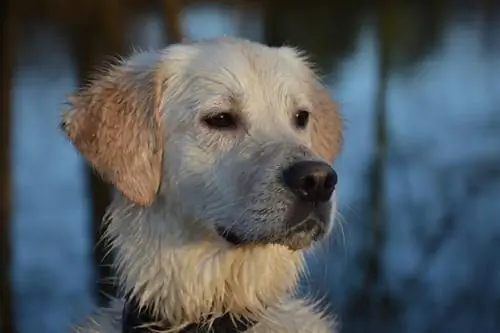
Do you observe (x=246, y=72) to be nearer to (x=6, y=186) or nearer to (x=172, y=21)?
(x=172, y=21)

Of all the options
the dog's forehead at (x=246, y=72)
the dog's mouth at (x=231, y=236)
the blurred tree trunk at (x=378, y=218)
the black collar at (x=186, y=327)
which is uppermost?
the dog's forehead at (x=246, y=72)

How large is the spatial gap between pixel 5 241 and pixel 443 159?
357cm

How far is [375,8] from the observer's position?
1480cm

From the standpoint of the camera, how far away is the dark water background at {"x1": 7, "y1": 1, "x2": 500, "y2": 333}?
6977 millimetres

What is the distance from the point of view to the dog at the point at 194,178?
306 centimetres

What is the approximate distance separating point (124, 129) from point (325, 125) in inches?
28.7

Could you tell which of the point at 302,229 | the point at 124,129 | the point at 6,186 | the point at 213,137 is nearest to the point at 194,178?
the point at 213,137

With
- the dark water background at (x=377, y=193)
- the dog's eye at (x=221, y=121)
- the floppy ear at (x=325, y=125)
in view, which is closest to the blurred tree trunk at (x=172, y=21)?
the dark water background at (x=377, y=193)

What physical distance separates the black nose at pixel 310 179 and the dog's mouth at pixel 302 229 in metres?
0.04

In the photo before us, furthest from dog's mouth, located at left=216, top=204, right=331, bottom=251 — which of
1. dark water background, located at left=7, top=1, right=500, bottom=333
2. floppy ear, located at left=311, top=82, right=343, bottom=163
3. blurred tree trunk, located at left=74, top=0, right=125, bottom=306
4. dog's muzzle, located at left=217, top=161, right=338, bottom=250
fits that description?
blurred tree trunk, located at left=74, top=0, right=125, bottom=306

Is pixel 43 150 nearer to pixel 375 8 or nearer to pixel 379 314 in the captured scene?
pixel 379 314

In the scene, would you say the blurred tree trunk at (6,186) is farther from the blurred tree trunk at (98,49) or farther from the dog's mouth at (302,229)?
the dog's mouth at (302,229)

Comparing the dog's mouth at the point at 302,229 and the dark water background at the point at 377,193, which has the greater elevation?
the dog's mouth at the point at 302,229

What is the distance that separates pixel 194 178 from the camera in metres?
3.07
